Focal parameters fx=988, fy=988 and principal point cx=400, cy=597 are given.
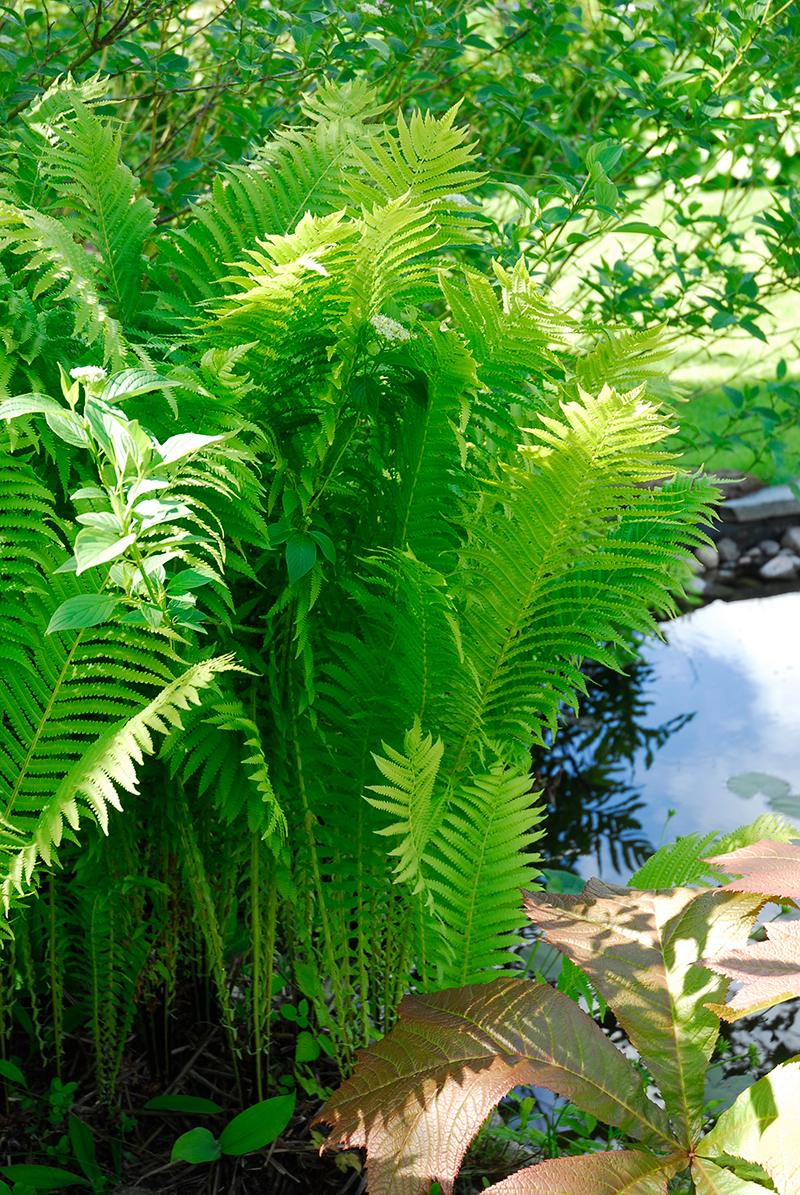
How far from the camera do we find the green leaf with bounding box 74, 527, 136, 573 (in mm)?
807

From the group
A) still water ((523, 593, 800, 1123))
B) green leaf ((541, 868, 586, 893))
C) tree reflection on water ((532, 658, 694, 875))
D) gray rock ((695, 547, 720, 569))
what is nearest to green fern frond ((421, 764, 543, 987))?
green leaf ((541, 868, 586, 893))

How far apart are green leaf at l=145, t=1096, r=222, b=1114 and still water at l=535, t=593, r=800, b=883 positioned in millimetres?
1447

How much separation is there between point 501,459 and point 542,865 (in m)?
1.66

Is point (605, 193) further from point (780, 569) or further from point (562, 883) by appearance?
point (780, 569)

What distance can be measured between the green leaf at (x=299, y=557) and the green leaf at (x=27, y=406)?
0.97 ft

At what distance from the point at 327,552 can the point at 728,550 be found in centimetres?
359

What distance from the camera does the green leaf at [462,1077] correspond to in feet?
3.20

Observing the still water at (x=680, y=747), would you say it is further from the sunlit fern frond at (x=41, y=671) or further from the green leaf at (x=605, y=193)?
the sunlit fern frond at (x=41, y=671)

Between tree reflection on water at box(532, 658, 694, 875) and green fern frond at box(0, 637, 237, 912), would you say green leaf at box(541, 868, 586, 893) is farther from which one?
green fern frond at box(0, 637, 237, 912)

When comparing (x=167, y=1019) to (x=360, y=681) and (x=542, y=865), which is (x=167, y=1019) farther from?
(x=542, y=865)

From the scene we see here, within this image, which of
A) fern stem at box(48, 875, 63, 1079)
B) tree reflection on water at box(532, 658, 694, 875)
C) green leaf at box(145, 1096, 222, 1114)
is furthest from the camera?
tree reflection on water at box(532, 658, 694, 875)

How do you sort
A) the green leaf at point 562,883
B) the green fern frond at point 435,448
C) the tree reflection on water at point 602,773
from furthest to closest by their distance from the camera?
the tree reflection on water at point 602,773 → the green leaf at point 562,883 → the green fern frond at point 435,448

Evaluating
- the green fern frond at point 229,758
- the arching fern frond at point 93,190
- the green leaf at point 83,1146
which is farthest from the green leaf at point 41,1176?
the arching fern frond at point 93,190

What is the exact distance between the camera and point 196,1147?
130 centimetres
